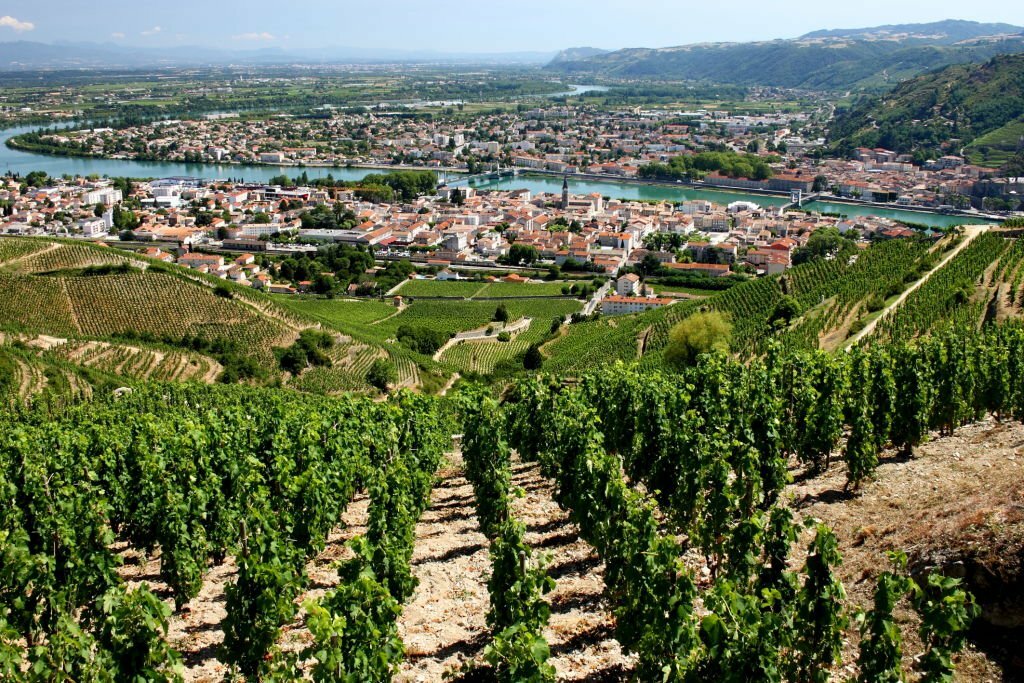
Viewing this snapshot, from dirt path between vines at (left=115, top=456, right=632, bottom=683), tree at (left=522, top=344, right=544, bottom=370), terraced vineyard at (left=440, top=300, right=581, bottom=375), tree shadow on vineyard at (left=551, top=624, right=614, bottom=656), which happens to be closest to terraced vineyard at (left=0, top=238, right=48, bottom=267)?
terraced vineyard at (left=440, top=300, right=581, bottom=375)

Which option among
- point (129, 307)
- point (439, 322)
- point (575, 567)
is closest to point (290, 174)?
point (439, 322)

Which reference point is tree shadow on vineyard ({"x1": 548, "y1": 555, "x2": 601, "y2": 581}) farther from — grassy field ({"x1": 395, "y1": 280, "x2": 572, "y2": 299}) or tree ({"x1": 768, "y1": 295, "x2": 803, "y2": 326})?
grassy field ({"x1": 395, "y1": 280, "x2": 572, "y2": 299})

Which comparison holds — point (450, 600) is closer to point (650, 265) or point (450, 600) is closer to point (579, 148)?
point (650, 265)

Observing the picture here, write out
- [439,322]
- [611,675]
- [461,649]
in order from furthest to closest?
[439,322], [461,649], [611,675]

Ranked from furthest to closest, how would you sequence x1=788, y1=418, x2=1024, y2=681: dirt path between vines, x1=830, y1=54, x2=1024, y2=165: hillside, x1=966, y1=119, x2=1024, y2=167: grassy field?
x1=830, y1=54, x2=1024, y2=165: hillside
x1=966, y1=119, x2=1024, y2=167: grassy field
x1=788, y1=418, x2=1024, y2=681: dirt path between vines

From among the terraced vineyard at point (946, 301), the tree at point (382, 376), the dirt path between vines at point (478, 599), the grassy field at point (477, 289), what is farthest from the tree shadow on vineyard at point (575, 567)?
the grassy field at point (477, 289)

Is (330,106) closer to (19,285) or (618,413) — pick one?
(19,285)

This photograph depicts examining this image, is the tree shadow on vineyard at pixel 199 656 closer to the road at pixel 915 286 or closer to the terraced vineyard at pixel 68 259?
the road at pixel 915 286
